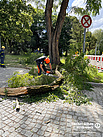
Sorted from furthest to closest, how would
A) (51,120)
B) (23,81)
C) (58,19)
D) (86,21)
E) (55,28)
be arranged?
(55,28)
(58,19)
(86,21)
(23,81)
(51,120)

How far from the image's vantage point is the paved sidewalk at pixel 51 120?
259cm

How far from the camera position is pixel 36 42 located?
3191 cm

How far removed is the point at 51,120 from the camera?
3023mm

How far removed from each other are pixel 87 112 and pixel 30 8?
1629 centimetres

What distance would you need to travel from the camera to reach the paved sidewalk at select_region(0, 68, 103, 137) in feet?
8.51

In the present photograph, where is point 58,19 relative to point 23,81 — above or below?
above

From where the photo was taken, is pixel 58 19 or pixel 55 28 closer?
pixel 58 19

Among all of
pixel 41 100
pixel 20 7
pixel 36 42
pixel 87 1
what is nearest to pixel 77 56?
pixel 41 100

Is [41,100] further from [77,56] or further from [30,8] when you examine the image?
[30,8]

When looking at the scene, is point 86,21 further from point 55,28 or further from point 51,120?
point 51,120

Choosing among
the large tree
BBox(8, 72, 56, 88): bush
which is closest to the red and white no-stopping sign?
the large tree

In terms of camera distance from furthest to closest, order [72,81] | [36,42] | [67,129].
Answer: [36,42] → [72,81] → [67,129]

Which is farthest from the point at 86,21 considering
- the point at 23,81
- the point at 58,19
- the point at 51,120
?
the point at 51,120

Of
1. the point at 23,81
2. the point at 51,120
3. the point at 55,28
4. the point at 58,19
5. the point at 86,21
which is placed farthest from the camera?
the point at 55,28
